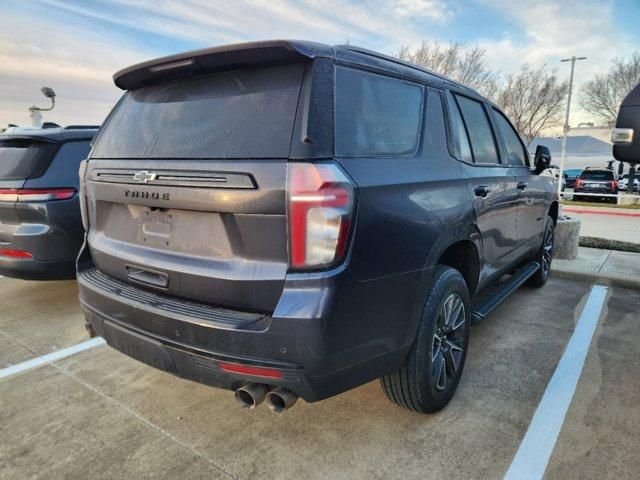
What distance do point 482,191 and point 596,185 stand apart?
23.5m

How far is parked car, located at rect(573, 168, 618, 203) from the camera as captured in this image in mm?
22953

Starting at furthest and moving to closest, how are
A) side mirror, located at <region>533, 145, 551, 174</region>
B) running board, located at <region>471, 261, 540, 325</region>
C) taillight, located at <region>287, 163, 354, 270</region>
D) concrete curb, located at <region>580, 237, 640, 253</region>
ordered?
concrete curb, located at <region>580, 237, 640, 253</region> < side mirror, located at <region>533, 145, 551, 174</region> < running board, located at <region>471, 261, 540, 325</region> < taillight, located at <region>287, 163, 354, 270</region>

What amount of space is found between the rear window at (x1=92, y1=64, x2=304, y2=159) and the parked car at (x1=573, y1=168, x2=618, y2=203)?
24227 millimetres

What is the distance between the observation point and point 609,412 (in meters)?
2.80

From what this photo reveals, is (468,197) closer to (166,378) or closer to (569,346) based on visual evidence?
(569,346)

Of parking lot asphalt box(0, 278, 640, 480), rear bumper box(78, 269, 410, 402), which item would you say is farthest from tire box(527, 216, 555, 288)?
rear bumper box(78, 269, 410, 402)

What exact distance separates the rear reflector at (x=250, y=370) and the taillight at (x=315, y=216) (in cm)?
46

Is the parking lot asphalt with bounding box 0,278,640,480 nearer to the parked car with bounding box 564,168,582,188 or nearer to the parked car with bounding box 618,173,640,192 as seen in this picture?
the parked car with bounding box 618,173,640,192

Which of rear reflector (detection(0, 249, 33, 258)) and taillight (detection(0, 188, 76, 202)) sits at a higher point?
taillight (detection(0, 188, 76, 202))

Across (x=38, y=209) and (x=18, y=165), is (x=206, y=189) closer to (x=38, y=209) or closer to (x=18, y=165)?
(x=38, y=209)

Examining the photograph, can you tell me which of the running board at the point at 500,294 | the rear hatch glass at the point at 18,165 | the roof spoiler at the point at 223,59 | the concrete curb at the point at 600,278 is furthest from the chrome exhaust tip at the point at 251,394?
the concrete curb at the point at 600,278

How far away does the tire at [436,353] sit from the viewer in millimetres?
2494

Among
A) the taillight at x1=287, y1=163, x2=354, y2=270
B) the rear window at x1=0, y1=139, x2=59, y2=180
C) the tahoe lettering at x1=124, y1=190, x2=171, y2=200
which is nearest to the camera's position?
the taillight at x1=287, y1=163, x2=354, y2=270

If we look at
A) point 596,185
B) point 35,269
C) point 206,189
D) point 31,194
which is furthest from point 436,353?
point 596,185
